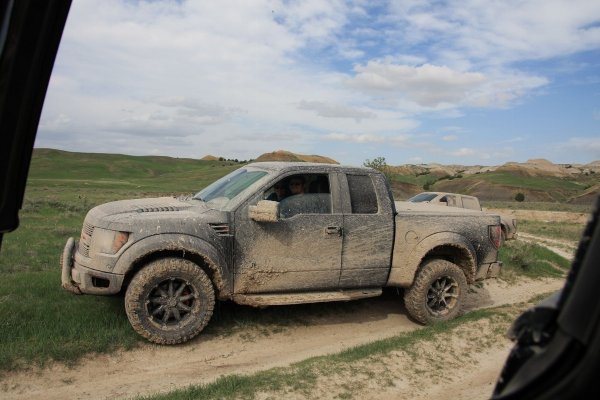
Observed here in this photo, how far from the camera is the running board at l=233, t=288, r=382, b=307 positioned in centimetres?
631

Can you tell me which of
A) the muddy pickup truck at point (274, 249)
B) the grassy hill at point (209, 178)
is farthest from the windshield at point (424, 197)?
the grassy hill at point (209, 178)

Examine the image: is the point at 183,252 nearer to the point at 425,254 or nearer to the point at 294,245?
the point at 294,245

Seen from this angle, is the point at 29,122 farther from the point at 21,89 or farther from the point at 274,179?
the point at 274,179

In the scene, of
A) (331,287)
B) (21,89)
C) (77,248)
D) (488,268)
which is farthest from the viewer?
(488,268)

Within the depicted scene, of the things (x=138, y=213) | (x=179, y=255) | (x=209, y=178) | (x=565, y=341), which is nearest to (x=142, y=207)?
(x=138, y=213)

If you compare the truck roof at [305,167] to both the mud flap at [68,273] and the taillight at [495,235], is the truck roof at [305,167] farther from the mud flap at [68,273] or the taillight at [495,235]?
the mud flap at [68,273]

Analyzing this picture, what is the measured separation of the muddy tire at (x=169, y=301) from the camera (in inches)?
229

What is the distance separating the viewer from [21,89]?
1.55m

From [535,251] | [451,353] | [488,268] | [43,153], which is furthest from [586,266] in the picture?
[43,153]

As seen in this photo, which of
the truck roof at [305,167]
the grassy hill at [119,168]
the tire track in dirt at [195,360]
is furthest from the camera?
the grassy hill at [119,168]

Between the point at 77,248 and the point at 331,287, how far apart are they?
345 centimetres

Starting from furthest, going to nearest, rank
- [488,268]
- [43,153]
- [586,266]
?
[43,153]
[488,268]
[586,266]

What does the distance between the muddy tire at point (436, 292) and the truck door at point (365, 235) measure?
63 cm

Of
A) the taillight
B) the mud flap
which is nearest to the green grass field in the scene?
the mud flap
